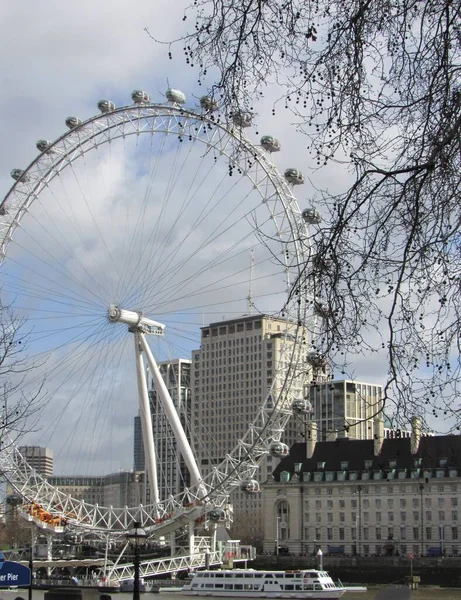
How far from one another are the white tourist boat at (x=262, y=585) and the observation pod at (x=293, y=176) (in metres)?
21.8

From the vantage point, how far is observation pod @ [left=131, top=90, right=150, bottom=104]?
52.5 meters

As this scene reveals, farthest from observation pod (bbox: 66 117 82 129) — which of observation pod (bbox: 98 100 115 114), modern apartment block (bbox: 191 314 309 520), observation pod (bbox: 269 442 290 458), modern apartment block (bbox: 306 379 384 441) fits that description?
modern apartment block (bbox: 191 314 309 520)

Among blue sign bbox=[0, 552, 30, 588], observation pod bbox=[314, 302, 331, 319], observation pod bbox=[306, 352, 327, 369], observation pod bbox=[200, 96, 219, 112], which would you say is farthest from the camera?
blue sign bbox=[0, 552, 30, 588]

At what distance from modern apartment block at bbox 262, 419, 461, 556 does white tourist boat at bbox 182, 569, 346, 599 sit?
2598 cm

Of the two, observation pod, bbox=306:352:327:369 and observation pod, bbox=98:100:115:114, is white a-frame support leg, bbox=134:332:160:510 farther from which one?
observation pod, bbox=306:352:327:369

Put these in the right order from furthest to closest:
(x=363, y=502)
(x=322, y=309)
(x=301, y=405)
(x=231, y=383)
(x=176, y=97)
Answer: (x=231, y=383)
(x=363, y=502)
(x=176, y=97)
(x=301, y=405)
(x=322, y=309)

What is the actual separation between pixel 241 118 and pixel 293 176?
41.6 meters

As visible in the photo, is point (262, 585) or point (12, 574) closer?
point (12, 574)

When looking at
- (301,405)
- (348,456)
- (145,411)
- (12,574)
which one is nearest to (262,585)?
(145,411)

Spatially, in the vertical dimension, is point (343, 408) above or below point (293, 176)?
below

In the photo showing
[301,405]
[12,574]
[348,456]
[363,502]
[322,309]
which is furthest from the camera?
[348,456]

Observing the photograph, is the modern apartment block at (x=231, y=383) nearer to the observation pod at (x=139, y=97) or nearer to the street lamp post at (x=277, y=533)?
the street lamp post at (x=277, y=533)

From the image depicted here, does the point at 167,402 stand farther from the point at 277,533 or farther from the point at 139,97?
the point at 277,533

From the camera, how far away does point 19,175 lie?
181 ft
